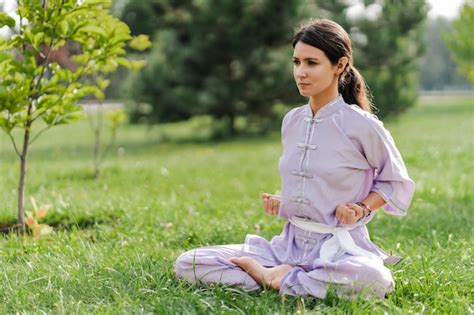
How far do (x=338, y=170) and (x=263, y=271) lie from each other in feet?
1.91

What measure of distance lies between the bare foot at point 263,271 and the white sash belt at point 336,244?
200mm

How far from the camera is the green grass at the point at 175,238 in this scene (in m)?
2.92

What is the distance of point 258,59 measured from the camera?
42.9 ft

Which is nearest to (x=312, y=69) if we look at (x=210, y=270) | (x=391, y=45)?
(x=210, y=270)

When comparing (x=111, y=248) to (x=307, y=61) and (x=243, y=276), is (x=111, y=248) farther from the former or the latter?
(x=307, y=61)

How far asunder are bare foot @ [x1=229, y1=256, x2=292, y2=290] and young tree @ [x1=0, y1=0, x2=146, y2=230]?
1696 mm

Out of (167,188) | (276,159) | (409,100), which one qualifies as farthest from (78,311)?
(409,100)

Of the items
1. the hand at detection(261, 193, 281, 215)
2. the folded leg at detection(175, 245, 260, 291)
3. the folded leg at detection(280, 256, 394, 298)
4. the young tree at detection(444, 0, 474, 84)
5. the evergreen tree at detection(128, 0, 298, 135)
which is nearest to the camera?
the folded leg at detection(280, 256, 394, 298)

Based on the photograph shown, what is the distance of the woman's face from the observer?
3.04m

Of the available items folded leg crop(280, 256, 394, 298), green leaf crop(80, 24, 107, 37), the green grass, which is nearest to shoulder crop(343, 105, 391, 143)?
folded leg crop(280, 256, 394, 298)

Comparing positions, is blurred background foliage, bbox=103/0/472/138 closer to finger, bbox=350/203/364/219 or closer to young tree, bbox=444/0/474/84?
finger, bbox=350/203/364/219

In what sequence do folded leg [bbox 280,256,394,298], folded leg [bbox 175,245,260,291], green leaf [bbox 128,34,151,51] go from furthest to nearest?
green leaf [bbox 128,34,151,51] < folded leg [bbox 175,245,260,291] < folded leg [bbox 280,256,394,298]

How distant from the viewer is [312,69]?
3.05 meters

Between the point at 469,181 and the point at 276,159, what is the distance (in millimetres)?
3210
